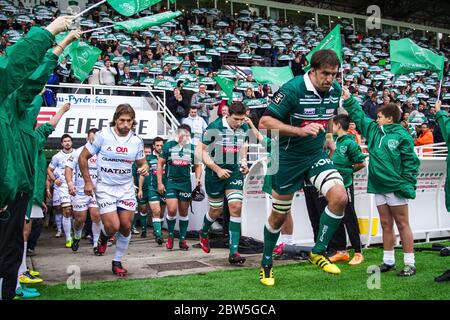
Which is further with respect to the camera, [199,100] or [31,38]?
[199,100]

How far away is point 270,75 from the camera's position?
15.5 metres

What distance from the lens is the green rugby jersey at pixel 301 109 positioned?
5.52m

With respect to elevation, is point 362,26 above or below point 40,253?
above

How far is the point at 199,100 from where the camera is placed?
16672mm

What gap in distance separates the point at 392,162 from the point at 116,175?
3694 millimetres

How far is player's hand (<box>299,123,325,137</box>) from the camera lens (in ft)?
17.1

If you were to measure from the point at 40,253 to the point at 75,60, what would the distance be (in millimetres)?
5166

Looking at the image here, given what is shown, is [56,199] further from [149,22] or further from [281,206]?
[281,206]

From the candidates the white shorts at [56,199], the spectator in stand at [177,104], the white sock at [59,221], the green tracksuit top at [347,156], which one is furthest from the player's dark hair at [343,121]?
the spectator in stand at [177,104]

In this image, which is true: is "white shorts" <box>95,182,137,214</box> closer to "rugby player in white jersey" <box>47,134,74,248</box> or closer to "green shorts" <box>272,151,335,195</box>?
"green shorts" <box>272,151,335,195</box>

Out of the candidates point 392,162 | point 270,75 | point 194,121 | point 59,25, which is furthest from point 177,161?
point 270,75
